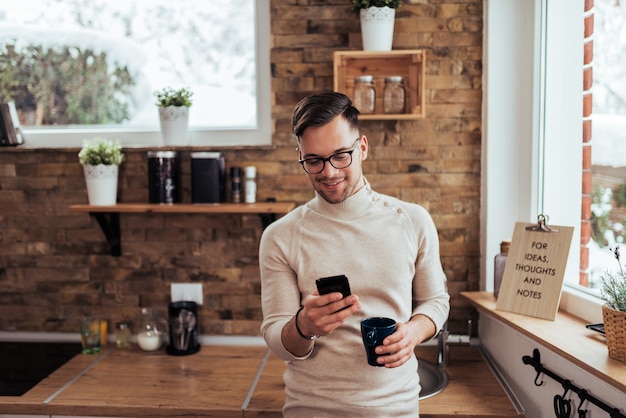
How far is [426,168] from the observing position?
2.36 metres

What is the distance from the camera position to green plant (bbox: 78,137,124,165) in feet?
7.60

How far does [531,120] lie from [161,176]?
1.46 m

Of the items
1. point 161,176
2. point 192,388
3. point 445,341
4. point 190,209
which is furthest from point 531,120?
point 192,388

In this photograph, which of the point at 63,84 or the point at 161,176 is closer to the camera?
the point at 161,176

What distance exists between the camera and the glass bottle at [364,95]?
2.21 meters

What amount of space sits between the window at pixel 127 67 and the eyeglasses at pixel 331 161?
0.90 metres

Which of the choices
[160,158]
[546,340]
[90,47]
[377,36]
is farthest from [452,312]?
[90,47]

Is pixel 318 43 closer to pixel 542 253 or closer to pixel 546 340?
pixel 542 253

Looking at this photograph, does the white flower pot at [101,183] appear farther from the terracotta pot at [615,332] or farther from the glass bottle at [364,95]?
the terracotta pot at [615,332]

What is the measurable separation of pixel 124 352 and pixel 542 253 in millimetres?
1657

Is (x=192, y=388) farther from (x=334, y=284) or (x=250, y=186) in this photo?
(x=334, y=284)

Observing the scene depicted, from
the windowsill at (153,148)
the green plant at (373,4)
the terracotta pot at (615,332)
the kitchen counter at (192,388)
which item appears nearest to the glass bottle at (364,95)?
the green plant at (373,4)

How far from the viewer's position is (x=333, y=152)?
153 cm

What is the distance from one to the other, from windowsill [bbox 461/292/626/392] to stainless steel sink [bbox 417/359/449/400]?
0.92 feet
